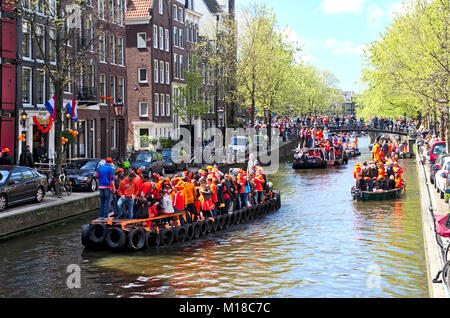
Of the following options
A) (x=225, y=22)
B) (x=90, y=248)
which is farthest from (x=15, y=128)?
(x=225, y=22)

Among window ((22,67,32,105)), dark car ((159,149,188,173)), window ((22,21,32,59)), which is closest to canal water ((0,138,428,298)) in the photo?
window ((22,67,32,105))

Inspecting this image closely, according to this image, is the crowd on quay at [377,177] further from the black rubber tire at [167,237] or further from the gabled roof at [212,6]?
the gabled roof at [212,6]

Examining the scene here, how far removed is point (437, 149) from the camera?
40219mm

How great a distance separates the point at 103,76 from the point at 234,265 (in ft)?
111

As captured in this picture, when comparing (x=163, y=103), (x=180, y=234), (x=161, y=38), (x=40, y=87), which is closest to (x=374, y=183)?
(x=180, y=234)

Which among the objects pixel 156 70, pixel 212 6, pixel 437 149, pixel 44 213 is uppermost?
pixel 212 6

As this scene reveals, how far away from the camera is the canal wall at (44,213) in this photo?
22.7 m

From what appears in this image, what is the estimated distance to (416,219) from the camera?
92.4ft

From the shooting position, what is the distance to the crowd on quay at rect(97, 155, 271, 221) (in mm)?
21016

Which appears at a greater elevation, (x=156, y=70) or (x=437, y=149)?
(x=156, y=70)

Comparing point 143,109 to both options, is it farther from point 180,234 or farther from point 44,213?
point 180,234

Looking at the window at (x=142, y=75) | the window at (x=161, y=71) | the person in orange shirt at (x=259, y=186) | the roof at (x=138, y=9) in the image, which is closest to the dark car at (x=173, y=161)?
the person in orange shirt at (x=259, y=186)

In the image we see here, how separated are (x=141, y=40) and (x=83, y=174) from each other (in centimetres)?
3264
